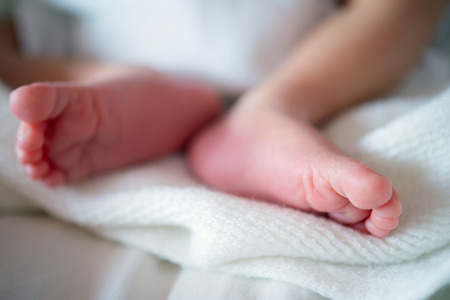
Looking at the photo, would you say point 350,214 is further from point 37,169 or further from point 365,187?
point 37,169

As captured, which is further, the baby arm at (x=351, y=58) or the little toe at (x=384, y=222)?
the baby arm at (x=351, y=58)

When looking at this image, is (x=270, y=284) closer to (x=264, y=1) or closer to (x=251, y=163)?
(x=251, y=163)

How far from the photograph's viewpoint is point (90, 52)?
2.37ft

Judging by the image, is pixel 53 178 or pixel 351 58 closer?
pixel 53 178

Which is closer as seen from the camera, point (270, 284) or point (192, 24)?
point (270, 284)

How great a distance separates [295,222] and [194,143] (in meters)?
0.25

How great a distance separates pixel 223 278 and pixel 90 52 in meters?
0.56

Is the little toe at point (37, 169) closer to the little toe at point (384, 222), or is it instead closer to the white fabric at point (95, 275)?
the white fabric at point (95, 275)

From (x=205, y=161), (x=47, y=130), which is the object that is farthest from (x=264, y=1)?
(x=47, y=130)

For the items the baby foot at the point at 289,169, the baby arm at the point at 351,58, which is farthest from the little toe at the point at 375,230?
the baby arm at the point at 351,58

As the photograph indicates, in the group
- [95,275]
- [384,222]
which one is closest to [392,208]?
[384,222]

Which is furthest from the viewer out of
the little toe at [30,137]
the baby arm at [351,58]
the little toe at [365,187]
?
the baby arm at [351,58]

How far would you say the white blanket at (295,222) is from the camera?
0.35 metres

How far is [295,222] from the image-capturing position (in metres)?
0.36
